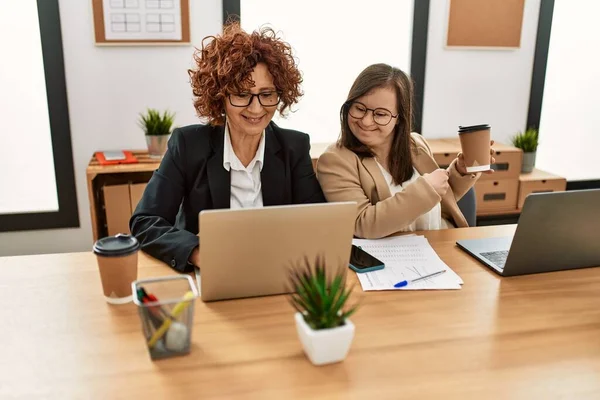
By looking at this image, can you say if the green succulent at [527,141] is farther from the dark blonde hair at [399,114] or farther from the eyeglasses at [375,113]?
the eyeglasses at [375,113]

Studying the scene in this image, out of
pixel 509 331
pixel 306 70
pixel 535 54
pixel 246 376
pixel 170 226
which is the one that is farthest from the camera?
pixel 535 54

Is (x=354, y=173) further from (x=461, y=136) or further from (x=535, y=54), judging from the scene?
(x=535, y=54)

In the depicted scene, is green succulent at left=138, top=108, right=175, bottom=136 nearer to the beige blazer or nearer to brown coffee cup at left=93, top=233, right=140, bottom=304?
the beige blazer

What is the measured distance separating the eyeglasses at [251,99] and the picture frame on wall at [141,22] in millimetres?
1644

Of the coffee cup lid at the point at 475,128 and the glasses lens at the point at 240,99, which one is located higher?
the glasses lens at the point at 240,99

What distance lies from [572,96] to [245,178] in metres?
3.02

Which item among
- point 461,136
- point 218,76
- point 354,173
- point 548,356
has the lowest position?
point 548,356

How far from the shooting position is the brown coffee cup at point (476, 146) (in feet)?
4.99

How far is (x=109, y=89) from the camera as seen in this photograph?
9.93 ft

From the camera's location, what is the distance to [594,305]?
1256mm

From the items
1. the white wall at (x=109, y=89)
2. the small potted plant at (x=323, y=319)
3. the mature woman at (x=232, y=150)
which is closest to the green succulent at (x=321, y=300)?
the small potted plant at (x=323, y=319)

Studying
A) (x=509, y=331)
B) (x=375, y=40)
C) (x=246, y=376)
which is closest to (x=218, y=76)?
(x=246, y=376)

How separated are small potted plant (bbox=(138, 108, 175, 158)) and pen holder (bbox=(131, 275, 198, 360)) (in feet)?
6.48

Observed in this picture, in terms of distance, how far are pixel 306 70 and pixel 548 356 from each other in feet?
8.57
